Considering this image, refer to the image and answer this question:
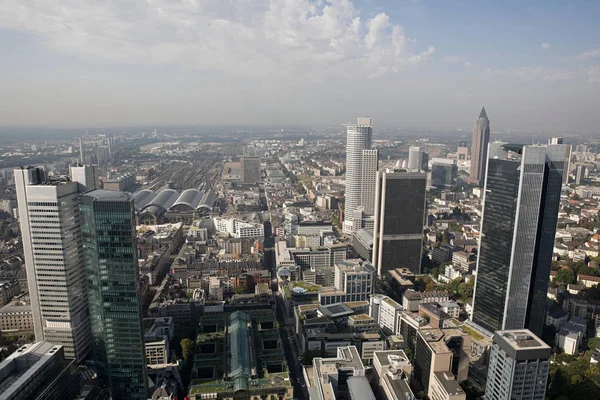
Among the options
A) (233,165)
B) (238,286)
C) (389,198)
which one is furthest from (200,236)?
(233,165)

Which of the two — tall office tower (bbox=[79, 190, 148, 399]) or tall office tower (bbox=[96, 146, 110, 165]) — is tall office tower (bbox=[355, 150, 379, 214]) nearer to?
tall office tower (bbox=[79, 190, 148, 399])

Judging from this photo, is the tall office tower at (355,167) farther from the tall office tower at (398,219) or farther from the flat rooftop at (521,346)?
the flat rooftop at (521,346)

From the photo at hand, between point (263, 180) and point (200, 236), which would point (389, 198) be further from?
point (263, 180)

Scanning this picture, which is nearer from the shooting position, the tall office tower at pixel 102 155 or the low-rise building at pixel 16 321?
the low-rise building at pixel 16 321

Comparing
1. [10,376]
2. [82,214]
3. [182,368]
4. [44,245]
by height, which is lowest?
[182,368]

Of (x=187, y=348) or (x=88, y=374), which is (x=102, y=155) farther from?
(x=88, y=374)

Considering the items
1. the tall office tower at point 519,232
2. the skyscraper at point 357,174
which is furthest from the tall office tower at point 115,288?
the skyscraper at point 357,174
